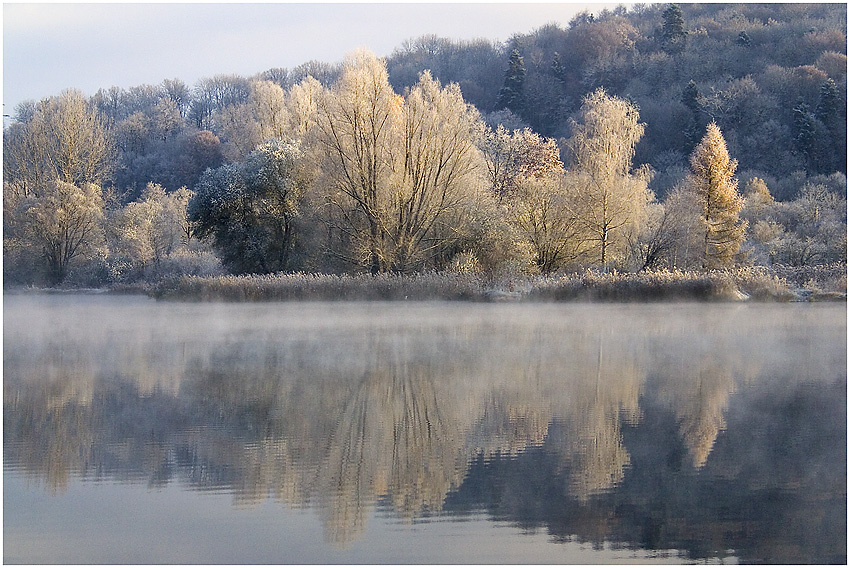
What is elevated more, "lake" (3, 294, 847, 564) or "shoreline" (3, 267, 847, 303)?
"lake" (3, 294, 847, 564)

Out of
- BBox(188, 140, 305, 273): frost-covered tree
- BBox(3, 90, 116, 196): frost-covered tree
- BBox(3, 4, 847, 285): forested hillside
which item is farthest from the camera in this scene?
BBox(3, 90, 116, 196): frost-covered tree

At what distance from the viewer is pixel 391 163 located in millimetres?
25688

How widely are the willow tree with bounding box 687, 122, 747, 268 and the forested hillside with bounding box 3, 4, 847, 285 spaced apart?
6 centimetres

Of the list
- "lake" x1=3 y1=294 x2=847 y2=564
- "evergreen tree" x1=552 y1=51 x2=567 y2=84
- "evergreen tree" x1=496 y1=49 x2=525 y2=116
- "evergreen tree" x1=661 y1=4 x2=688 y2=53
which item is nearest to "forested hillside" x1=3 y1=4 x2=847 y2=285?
"evergreen tree" x1=496 y1=49 x2=525 y2=116

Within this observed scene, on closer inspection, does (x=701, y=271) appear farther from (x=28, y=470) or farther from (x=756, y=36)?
(x=756, y=36)

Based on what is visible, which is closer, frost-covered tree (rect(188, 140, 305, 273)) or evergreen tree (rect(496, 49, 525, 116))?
frost-covered tree (rect(188, 140, 305, 273))

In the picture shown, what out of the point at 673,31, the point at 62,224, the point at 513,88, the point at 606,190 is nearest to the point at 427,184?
the point at 606,190

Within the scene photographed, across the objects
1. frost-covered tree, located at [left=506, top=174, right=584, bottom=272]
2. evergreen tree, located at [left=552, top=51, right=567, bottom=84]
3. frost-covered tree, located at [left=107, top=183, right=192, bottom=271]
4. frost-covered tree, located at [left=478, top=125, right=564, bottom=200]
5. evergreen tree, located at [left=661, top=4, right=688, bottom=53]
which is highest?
evergreen tree, located at [left=661, top=4, right=688, bottom=53]

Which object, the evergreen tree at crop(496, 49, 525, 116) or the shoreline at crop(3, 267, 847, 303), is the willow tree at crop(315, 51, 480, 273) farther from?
the evergreen tree at crop(496, 49, 525, 116)

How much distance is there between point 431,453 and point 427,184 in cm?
1991

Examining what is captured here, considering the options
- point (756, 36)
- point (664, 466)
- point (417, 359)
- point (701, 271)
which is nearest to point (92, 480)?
Answer: point (664, 466)

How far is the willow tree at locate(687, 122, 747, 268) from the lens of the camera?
26.0 m

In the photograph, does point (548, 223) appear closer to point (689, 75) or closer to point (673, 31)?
point (689, 75)

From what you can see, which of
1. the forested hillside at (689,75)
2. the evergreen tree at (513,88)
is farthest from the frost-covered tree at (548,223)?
the evergreen tree at (513,88)
